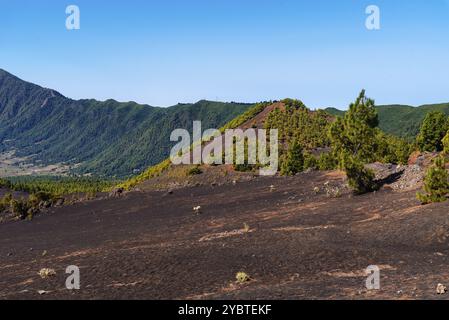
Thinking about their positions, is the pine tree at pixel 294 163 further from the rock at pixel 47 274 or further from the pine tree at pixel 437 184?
the rock at pixel 47 274

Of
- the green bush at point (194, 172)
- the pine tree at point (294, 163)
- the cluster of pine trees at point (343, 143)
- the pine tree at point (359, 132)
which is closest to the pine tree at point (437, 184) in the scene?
the cluster of pine trees at point (343, 143)

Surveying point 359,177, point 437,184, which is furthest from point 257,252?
point 359,177

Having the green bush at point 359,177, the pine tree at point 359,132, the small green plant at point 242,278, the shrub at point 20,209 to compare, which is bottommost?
the shrub at point 20,209

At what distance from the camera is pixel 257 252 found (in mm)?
20625

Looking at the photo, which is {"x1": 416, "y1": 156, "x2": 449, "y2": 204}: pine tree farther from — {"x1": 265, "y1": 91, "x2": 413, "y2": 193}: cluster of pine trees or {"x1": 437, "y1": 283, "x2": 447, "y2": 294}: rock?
{"x1": 437, "y1": 283, "x2": 447, "y2": 294}: rock

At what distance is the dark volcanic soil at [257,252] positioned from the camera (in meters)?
15.4

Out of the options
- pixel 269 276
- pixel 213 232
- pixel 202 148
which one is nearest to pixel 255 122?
pixel 202 148

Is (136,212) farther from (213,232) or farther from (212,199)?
(213,232)

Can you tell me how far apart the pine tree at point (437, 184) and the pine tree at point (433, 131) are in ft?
129

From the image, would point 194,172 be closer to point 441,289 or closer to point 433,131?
point 433,131

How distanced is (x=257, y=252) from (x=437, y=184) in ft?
39.0

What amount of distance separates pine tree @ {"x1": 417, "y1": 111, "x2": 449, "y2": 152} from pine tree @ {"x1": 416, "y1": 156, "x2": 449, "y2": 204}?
3946 cm
